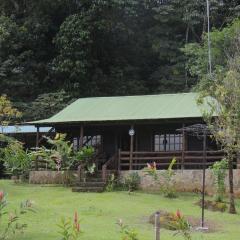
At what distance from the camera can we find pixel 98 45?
43375mm

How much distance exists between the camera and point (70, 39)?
134ft

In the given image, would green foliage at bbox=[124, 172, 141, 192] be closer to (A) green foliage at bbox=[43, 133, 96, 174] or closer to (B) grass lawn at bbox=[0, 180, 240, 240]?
(B) grass lawn at bbox=[0, 180, 240, 240]

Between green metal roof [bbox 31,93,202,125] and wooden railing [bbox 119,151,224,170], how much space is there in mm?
1696

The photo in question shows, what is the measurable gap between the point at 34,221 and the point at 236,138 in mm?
6444

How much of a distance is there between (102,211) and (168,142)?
9557 millimetres

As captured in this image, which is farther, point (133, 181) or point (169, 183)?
point (133, 181)

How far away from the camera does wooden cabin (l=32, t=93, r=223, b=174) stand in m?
25.3

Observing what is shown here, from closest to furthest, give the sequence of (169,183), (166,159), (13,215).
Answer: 1. (13,215)
2. (169,183)
3. (166,159)

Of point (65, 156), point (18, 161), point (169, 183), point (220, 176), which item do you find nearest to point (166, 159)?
point (169, 183)

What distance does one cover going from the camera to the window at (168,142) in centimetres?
2698

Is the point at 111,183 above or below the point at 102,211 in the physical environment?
above

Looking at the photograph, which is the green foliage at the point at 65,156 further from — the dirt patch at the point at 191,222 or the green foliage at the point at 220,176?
the dirt patch at the point at 191,222

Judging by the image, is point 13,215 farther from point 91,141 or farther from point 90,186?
point 91,141

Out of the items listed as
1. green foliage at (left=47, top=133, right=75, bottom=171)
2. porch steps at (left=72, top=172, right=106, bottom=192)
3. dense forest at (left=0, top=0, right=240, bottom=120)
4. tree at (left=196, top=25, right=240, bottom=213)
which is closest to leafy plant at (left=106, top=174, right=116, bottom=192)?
porch steps at (left=72, top=172, right=106, bottom=192)
